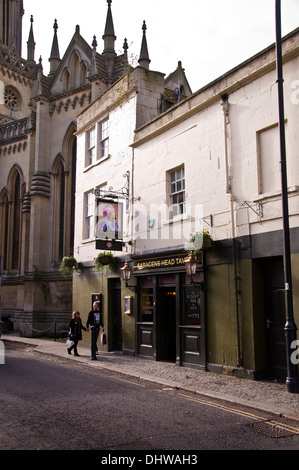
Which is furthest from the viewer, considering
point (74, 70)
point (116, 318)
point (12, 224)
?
point (12, 224)

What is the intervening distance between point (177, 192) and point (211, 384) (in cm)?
582

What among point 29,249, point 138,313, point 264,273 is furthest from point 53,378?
point 29,249

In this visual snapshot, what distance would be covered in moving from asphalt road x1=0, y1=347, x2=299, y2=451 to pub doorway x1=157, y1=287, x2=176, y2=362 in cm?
352

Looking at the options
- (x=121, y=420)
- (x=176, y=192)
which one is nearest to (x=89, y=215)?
(x=176, y=192)

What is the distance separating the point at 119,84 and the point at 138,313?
27.9ft

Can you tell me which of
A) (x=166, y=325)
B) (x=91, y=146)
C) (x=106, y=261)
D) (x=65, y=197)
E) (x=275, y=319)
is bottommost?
(x=166, y=325)

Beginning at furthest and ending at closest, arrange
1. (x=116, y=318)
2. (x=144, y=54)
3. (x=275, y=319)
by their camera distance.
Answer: (x=144, y=54)
(x=116, y=318)
(x=275, y=319)

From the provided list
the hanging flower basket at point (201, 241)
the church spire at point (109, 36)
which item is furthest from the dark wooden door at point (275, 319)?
the church spire at point (109, 36)

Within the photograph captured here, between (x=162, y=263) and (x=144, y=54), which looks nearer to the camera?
(x=162, y=263)

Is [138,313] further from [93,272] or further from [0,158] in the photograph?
[0,158]

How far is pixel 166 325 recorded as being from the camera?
13.7 meters

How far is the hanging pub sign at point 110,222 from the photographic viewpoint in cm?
1477

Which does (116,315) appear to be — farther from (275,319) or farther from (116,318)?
(275,319)

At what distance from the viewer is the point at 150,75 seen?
15961mm
